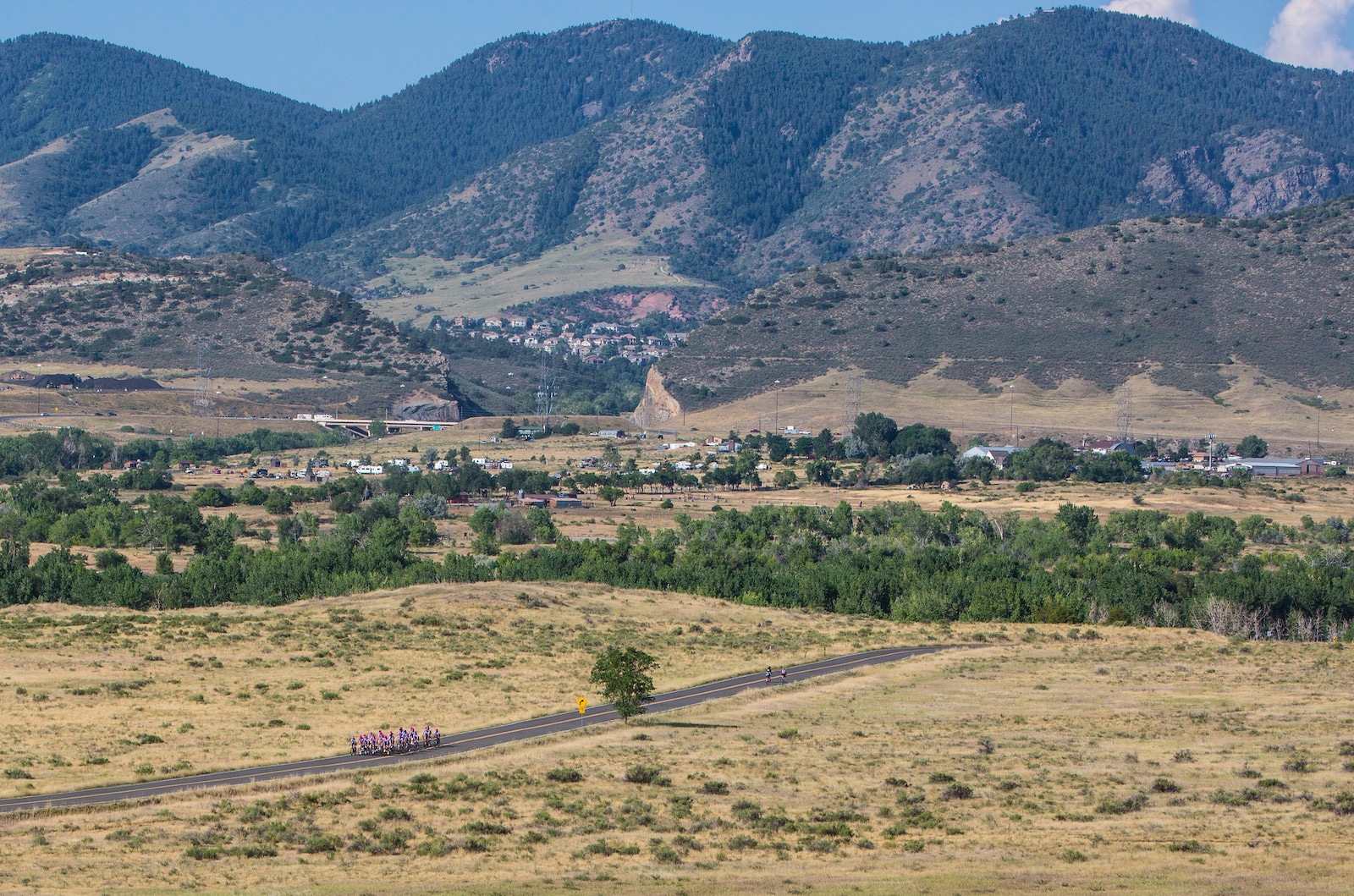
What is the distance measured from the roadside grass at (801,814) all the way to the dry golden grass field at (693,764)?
0.12 meters

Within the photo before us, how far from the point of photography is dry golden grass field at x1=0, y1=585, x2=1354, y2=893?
34594mm

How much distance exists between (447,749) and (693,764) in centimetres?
695

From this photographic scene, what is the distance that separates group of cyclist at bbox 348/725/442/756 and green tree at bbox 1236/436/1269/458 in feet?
423

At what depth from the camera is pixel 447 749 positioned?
47312 millimetres

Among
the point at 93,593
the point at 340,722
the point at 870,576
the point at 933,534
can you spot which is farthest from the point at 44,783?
the point at 933,534

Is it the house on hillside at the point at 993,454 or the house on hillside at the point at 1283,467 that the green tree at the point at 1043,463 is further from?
the house on hillside at the point at 1283,467

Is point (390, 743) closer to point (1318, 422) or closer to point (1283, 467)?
point (1283, 467)

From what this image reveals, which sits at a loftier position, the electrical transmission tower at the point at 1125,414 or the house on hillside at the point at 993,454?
the electrical transmission tower at the point at 1125,414

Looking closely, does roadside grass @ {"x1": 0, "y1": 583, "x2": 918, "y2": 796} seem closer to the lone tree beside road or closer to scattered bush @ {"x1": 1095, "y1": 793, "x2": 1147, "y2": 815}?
the lone tree beside road

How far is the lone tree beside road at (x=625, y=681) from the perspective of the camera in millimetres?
51344

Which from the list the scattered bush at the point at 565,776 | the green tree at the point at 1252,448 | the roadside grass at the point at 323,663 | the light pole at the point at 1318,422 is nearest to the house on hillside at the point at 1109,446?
the green tree at the point at 1252,448

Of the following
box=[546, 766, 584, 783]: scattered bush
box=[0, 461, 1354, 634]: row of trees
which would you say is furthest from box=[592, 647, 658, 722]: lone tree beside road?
box=[0, 461, 1354, 634]: row of trees

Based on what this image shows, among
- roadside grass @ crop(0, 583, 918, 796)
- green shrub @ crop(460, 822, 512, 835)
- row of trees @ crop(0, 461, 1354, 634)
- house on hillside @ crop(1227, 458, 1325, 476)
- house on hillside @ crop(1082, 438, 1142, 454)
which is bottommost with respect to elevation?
roadside grass @ crop(0, 583, 918, 796)

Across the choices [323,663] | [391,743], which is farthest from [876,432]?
[391,743]
